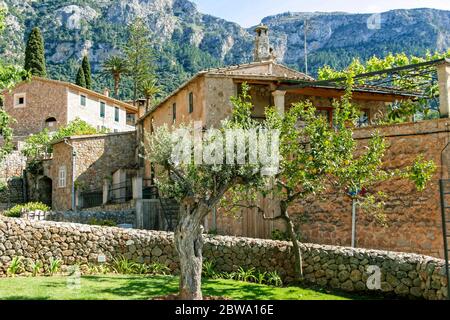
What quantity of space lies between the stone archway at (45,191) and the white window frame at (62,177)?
4.26 meters

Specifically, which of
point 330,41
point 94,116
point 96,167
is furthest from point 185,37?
point 96,167

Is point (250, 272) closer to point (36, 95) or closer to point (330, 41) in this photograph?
point (36, 95)

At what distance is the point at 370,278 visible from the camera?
44.1 feet

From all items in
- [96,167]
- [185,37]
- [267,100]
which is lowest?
[96,167]

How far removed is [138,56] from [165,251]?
5166cm

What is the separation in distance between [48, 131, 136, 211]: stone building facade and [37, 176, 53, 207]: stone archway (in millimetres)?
2739

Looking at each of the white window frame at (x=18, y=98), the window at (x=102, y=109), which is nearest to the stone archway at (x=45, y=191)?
the white window frame at (x=18, y=98)

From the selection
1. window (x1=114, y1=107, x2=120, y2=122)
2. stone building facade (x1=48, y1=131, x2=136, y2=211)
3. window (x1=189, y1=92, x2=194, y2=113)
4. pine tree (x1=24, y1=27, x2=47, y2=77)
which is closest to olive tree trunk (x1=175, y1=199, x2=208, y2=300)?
window (x1=189, y1=92, x2=194, y2=113)

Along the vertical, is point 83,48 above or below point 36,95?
above

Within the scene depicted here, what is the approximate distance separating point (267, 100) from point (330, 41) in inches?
5802

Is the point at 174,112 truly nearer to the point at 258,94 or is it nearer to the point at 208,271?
the point at 258,94

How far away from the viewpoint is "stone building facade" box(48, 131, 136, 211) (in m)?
32.1
